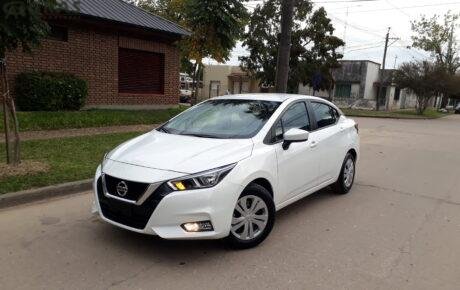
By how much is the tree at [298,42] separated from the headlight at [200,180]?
108 feet

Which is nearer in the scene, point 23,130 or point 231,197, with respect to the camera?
point 231,197

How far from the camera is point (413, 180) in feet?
27.8

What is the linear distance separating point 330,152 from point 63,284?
398cm

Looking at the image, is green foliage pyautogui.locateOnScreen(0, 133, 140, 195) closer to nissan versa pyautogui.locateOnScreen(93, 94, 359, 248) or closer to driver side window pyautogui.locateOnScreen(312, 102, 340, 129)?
nissan versa pyautogui.locateOnScreen(93, 94, 359, 248)

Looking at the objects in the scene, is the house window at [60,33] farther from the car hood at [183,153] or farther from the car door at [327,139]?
the car hood at [183,153]

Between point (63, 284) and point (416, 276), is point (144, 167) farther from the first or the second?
point (416, 276)

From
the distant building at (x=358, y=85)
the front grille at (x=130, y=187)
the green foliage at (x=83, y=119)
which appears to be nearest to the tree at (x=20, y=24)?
the front grille at (x=130, y=187)

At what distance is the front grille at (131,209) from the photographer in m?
4.05

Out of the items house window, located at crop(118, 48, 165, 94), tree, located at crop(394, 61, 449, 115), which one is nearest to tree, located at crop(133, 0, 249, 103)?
house window, located at crop(118, 48, 165, 94)

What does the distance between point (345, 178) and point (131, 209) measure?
395 cm

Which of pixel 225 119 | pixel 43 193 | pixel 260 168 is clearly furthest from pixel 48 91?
pixel 260 168

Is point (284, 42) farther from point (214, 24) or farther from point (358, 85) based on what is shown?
point (358, 85)

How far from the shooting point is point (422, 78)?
3556 centimetres

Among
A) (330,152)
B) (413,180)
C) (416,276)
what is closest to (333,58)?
(413,180)
